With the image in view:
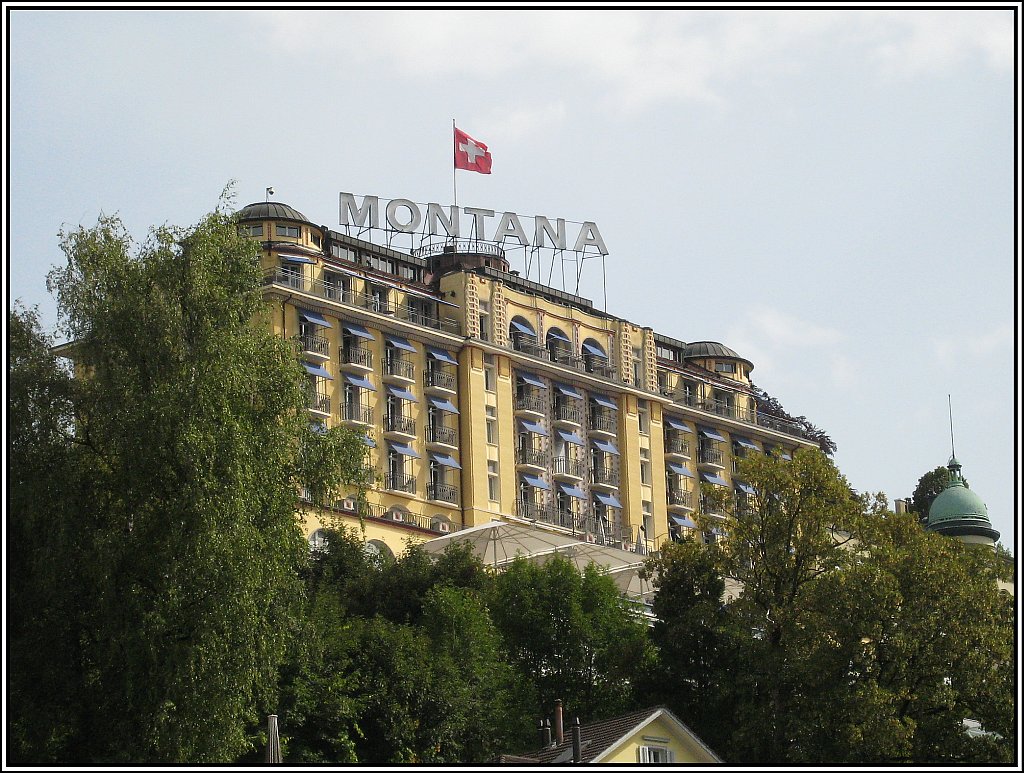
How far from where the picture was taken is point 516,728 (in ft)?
237

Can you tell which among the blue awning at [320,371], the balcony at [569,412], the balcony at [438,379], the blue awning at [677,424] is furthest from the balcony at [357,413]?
the blue awning at [677,424]

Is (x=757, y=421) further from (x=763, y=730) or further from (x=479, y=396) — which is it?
(x=763, y=730)

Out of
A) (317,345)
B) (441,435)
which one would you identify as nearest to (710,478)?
(441,435)

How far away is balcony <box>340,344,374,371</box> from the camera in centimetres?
11394

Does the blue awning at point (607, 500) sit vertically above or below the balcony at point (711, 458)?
below

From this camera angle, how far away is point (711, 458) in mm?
136250

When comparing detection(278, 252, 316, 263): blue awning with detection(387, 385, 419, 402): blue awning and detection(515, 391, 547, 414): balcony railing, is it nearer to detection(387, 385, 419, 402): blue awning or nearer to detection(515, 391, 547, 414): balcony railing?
detection(387, 385, 419, 402): blue awning

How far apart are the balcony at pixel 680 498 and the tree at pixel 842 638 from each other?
6049cm

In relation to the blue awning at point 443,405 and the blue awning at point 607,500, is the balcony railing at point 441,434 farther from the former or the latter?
the blue awning at point 607,500

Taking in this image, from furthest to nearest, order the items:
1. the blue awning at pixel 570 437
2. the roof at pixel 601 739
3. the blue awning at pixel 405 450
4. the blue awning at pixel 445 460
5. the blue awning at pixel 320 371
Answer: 1. the blue awning at pixel 570 437
2. the blue awning at pixel 445 460
3. the blue awning at pixel 405 450
4. the blue awning at pixel 320 371
5. the roof at pixel 601 739

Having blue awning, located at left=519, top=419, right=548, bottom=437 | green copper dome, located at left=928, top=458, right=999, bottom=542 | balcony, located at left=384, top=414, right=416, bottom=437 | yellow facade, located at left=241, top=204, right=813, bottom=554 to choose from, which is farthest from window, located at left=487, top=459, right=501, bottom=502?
green copper dome, located at left=928, top=458, right=999, bottom=542

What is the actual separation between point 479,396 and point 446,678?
51.0 metres

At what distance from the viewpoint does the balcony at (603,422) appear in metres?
128

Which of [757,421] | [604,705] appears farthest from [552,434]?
[604,705]
